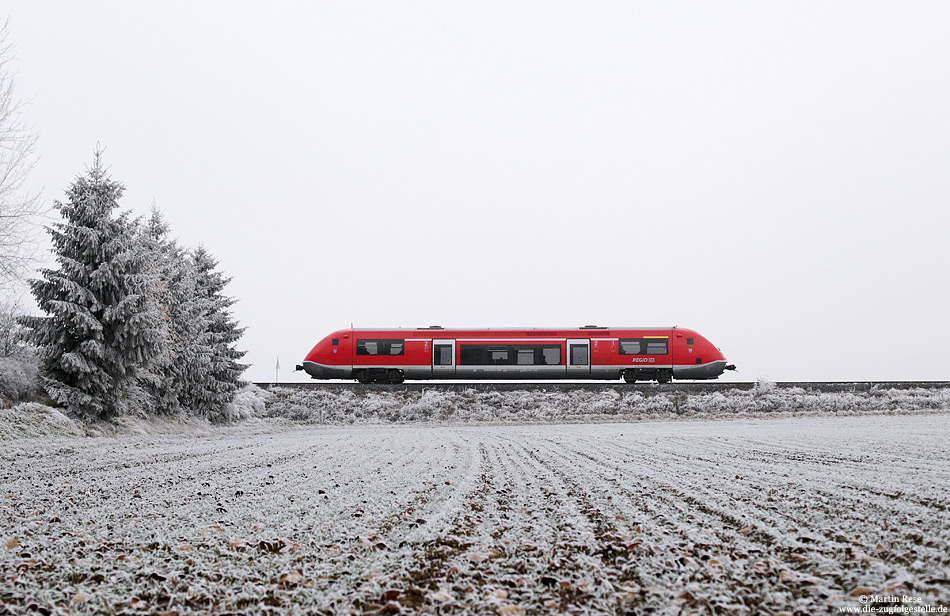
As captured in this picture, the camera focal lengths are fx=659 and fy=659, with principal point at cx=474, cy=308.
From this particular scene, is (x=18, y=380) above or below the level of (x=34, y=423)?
above

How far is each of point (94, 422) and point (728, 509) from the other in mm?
17924

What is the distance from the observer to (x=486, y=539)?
4.13 meters

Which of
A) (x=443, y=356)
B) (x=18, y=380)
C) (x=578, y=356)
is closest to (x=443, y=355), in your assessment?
(x=443, y=356)

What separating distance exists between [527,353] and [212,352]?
499 inches

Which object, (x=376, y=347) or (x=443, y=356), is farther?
(x=376, y=347)

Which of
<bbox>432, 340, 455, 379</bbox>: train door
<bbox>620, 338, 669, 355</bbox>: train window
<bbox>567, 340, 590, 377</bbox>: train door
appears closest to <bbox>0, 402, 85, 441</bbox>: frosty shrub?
<bbox>432, 340, 455, 379</bbox>: train door

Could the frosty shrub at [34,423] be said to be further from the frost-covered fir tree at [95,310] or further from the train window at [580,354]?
the train window at [580,354]

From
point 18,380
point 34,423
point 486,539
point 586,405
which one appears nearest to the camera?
point 486,539

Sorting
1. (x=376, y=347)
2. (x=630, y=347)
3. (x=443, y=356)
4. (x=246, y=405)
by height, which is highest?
(x=630, y=347)

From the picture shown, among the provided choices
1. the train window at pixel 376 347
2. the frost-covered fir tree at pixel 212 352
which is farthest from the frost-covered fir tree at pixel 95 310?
the train window at pixel 376 347

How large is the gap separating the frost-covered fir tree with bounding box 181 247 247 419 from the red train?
5.01 meters

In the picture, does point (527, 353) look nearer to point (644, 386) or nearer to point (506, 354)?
point (506, 354)

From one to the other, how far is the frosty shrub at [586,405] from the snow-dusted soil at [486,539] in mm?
17137

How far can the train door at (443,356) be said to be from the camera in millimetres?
28453
